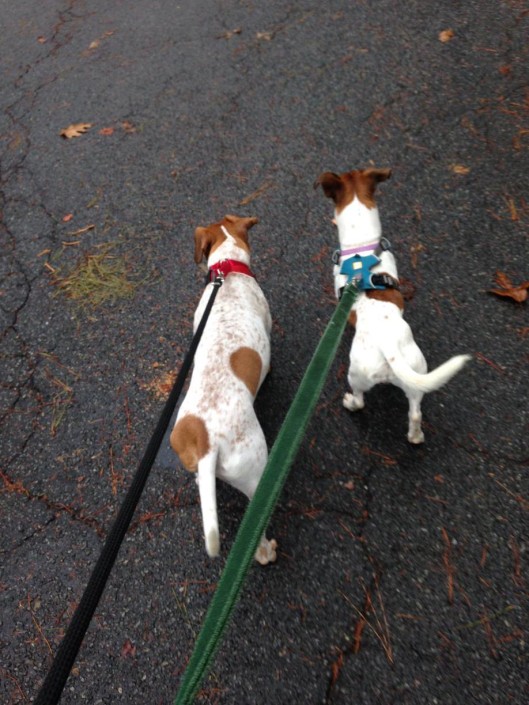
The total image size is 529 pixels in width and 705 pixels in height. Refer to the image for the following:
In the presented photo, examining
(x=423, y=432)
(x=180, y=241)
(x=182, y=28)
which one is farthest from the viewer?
(x=182, y=28)

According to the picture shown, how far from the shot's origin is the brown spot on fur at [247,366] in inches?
89.9

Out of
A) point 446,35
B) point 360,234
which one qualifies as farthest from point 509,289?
point 446,35

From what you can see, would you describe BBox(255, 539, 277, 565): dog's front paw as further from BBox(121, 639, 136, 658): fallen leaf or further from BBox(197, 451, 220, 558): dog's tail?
BBox(121, 639, 136, 658): fallen leaf

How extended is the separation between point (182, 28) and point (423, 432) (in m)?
5.20

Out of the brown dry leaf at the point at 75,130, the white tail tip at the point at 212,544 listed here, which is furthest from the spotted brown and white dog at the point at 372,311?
the brown dry leaf at the point at 75,130

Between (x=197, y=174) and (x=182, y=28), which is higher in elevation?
(x=182, y=28)

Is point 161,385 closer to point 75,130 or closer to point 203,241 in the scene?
point 203,241

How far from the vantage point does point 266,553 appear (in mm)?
2314

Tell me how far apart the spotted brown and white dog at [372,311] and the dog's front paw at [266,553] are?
33.3 inches

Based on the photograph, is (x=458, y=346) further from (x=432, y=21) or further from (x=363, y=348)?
(x=432, y=21)

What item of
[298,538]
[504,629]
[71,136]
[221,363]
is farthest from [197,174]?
[504,629]

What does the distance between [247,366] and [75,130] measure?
12.3ft

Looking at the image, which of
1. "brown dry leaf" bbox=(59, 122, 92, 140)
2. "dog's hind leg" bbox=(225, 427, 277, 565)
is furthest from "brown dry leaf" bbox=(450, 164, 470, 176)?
"brown dry leaf" bbox=(59, 122, 92, 140)

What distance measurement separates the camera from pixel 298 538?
2.41 meters
